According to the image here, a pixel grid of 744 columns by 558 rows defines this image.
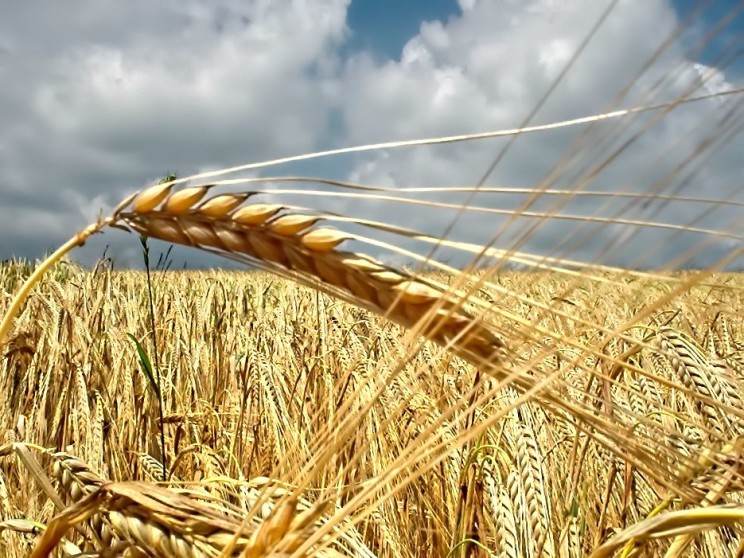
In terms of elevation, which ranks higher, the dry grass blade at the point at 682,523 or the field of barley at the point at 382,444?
the field of barley at the point at 382,444

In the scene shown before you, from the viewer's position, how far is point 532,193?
73 cm

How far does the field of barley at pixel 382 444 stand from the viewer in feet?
2.59

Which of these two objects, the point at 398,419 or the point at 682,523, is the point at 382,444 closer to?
the point at 398,419

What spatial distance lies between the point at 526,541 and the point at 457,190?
115 centimetres

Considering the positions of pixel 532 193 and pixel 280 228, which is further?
pixel 280 228

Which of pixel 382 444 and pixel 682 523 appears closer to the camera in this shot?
pixel 682 523

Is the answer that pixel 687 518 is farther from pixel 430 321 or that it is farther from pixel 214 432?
pixel 214 432

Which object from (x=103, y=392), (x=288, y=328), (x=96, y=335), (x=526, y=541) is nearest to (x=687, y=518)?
(x=526, y=541)

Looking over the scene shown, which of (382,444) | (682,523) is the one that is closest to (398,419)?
(382,444)

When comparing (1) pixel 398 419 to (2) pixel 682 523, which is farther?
(1) pixel 398 419

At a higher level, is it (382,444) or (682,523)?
(382,444)

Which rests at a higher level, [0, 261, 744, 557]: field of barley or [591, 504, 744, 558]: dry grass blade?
[0, 261, 744, 557]: field of barley

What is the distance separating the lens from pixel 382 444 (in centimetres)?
256

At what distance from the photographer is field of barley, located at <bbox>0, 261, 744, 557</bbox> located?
31.0 inches
